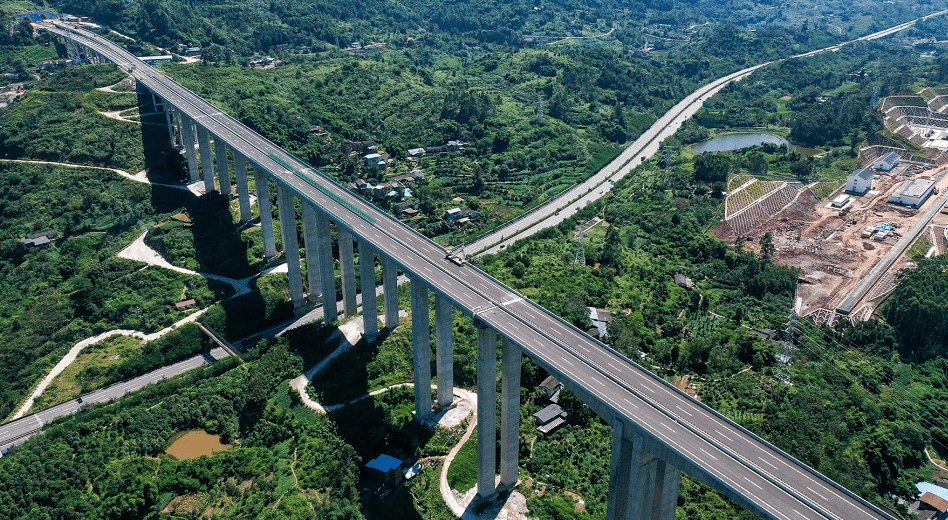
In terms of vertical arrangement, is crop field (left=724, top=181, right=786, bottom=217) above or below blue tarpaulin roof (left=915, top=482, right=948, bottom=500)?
above

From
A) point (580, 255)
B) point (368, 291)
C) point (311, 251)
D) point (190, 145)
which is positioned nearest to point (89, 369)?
point (311, 251)

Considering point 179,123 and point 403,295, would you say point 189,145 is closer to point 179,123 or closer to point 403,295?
point 179,123

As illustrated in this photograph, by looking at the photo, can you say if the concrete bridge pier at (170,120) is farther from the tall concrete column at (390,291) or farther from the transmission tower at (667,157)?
the transmission tower at (667,157)

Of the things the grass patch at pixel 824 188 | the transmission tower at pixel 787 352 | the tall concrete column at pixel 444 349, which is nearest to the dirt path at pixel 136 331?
the tall concrete column at pixel 444 349

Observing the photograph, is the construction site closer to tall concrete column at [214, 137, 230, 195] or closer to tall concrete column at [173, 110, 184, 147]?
tall concrete column at [214, 137, 230, 195]

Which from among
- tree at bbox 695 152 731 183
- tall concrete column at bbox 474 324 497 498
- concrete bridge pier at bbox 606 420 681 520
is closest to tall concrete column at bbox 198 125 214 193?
tall concrete column at bbox 474 324 497 498
